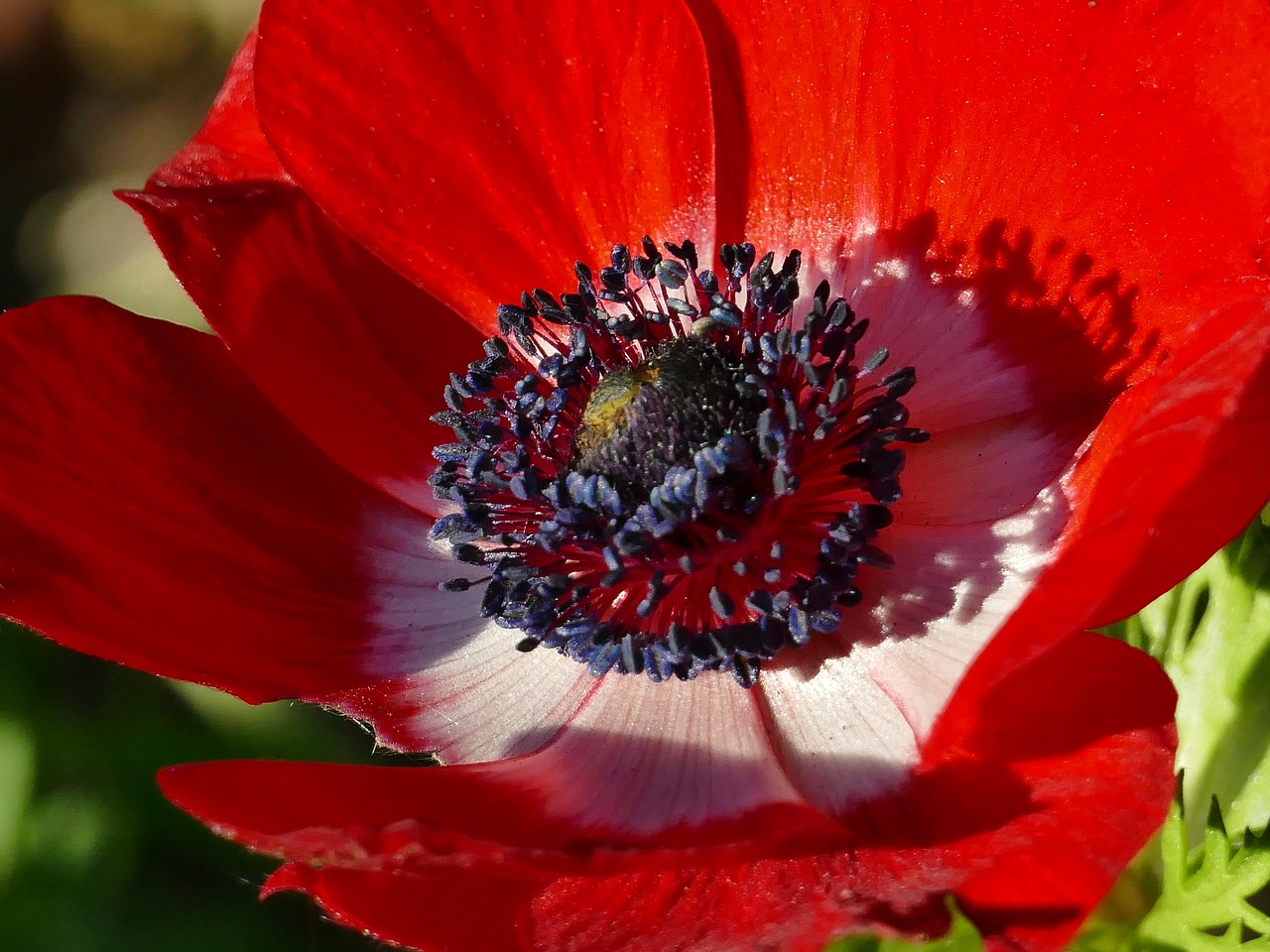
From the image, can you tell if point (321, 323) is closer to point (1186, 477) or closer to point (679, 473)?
point (679, 473)

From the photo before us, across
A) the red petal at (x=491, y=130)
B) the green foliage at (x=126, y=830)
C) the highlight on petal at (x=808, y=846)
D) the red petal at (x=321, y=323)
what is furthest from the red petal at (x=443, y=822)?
the green foliage at (x=126, y=830)

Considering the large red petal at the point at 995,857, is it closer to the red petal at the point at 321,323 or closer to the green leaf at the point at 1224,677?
the green leaf at the point at 1224,677

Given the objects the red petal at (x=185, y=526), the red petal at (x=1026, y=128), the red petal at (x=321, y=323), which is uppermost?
the red petal at (x=1026, y=128)

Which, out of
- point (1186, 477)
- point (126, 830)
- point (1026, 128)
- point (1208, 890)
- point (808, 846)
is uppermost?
point (1026, 128)

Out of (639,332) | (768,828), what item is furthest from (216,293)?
(768,828)

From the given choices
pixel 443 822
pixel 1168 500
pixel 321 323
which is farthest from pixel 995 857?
pixel 321 323

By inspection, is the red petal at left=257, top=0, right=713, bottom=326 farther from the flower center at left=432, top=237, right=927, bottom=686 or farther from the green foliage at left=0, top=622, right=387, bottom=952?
the green foliage at left=0, top=622, right=387, bottom=952
